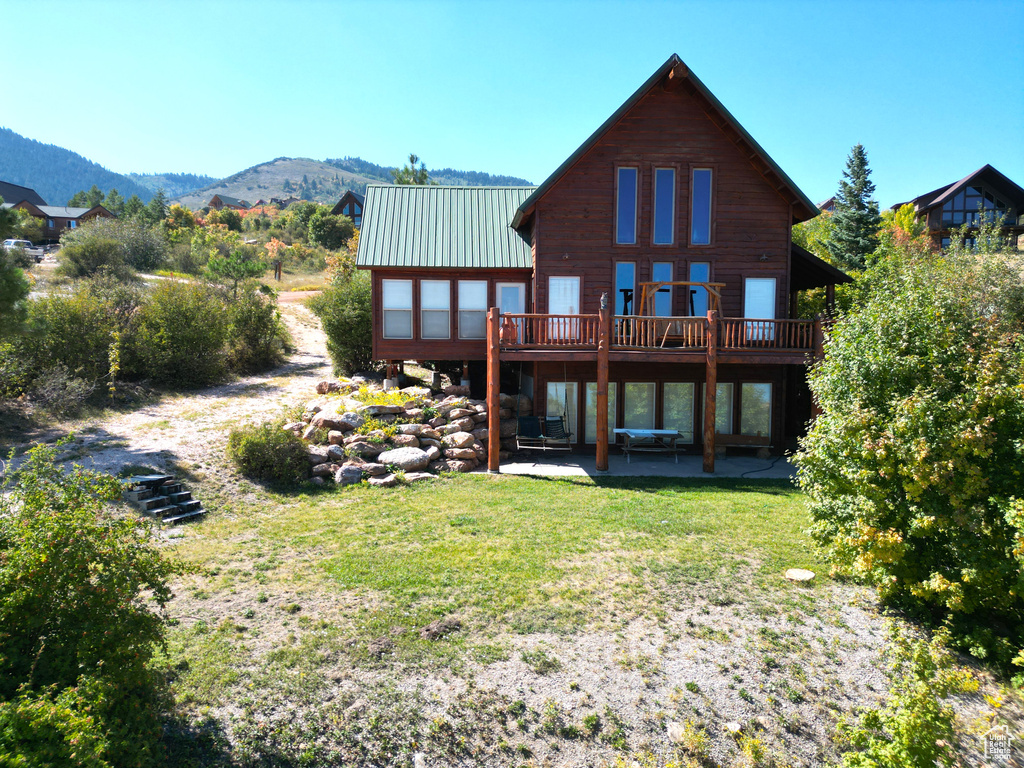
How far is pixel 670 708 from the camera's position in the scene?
6645 mm

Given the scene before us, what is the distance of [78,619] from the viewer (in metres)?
5.52

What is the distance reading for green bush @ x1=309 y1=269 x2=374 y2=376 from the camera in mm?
22344

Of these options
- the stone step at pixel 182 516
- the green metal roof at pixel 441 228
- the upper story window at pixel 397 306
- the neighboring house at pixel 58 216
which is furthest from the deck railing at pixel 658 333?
the neighboring house at pixel 58 216

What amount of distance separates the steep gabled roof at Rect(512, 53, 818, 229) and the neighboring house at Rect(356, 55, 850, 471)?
0.04 meters

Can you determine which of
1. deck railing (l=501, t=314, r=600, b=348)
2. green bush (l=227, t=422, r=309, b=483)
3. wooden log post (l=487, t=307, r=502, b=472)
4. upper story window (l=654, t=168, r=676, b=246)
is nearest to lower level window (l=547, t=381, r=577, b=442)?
deck railing (l=501, t=314, r=600, b=348)

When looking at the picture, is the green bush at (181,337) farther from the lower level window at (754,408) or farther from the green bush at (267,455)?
the lower level window at (754,408)

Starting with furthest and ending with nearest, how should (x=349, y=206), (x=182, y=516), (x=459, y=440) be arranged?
(x=349, y=206)
(x=459, y=440)
(x=182, y=516)

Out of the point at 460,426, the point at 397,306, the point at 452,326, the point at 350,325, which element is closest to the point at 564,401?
the point at 460,426

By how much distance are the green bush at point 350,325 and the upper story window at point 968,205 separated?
41.5m

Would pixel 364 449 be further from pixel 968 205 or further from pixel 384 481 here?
pixel 968 205

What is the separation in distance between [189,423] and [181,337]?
553 centimetres

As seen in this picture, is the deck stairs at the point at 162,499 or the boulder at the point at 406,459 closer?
the deck stairs at the point at 162,499

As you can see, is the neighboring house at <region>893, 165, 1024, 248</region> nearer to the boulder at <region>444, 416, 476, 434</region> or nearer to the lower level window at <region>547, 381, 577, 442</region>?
the lower level window at <region>547, 381, 577, 442</region>

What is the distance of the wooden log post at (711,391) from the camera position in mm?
15414
